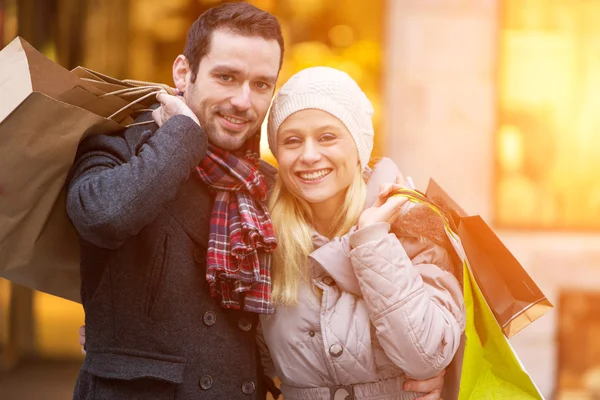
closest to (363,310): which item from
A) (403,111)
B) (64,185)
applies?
(64,185)

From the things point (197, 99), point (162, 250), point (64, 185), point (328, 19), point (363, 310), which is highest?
point (328, 19)

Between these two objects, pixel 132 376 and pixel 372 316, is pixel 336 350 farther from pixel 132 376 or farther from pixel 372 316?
pixel 132 376

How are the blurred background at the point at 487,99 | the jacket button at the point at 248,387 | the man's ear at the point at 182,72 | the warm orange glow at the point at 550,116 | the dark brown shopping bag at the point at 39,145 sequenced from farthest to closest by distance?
the warm orange glow at the point at 550,116
the blurred background at the point at 487,99
the man's ear at the point at 182,72
the jacket button at the point at 248,387
the dark brown shopping bag at the point at 39,145

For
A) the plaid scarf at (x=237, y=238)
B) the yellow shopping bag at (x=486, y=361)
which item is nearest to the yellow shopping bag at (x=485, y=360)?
the yellow shopping bag at (x=486, y=361)

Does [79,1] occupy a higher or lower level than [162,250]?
higher

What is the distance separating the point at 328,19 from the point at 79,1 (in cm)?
225

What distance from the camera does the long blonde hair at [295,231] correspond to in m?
3.07

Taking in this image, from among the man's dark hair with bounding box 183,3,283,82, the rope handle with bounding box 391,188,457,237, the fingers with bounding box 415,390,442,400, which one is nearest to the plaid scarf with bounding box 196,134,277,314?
the man's dark hair with bounding box 183,3,283,82

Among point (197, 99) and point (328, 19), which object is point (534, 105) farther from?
point (197, 99)

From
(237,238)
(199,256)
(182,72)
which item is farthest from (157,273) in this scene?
(182,72)

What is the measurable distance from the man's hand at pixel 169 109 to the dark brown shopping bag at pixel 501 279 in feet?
3.57

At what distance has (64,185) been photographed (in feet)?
9.48

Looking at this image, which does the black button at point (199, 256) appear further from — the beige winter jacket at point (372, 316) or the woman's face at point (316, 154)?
the woman's face at point (316, 154)

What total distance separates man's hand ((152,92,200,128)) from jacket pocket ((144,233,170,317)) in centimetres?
43
